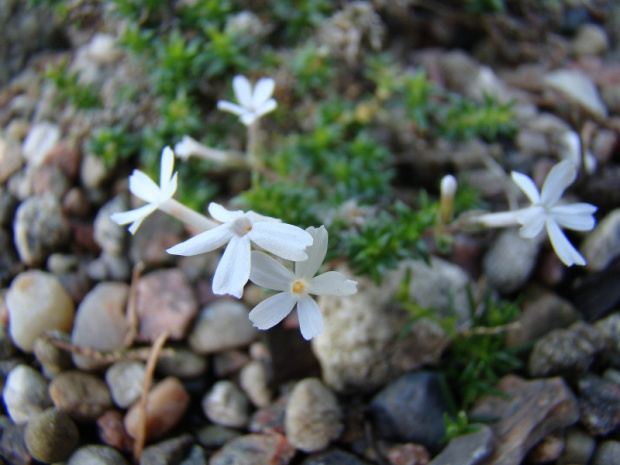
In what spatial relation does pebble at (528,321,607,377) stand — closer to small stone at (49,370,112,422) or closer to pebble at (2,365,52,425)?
small stone at (49,370,112,422)

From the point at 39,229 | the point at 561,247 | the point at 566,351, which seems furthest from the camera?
the point at 39,229

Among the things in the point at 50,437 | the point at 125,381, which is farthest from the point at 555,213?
the point at 50,437

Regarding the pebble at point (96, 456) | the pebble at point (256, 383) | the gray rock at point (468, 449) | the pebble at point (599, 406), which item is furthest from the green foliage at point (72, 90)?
the pebble at point (599, 406)

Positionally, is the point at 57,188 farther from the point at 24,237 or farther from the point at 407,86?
the point at 407,86

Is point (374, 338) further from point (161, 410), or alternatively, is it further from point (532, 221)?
point (161, 410)

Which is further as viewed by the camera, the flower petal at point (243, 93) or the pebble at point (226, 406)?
the flower petal at point (243, 93)

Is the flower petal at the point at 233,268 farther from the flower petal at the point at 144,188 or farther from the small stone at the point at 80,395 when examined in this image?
the small stone at the point at 80,395
